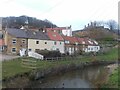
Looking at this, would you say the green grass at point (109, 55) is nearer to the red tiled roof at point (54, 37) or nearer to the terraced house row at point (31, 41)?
the terraced house row at point (31, 41)

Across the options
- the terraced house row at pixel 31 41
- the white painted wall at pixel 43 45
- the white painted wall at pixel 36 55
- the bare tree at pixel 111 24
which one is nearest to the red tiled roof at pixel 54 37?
the terraced house row at pixel 31 41

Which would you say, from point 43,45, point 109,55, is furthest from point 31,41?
point 109,55

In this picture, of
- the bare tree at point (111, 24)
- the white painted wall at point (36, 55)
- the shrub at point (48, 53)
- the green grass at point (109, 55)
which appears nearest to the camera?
the white painted wall at point (36, 55)

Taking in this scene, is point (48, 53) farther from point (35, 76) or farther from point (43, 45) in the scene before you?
point (35, 76)

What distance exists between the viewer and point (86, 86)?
92.7ft

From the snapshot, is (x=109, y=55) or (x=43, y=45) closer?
(x=43, y=45)

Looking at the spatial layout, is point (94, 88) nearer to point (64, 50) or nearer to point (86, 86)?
point (86, 86)

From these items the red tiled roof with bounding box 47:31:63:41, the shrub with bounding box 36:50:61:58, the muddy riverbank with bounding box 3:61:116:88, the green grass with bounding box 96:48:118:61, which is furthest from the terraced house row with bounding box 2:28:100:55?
the muddy riverbank with bounding box 3:61:116:88

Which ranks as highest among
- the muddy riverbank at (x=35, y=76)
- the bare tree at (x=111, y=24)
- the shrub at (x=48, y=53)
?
the bare tree at (x=111, y=24)

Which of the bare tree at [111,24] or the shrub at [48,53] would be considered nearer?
the shrub at [48,53]

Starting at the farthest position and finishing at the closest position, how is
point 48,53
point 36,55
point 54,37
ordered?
point 54,37, point 48,53, point 36,55

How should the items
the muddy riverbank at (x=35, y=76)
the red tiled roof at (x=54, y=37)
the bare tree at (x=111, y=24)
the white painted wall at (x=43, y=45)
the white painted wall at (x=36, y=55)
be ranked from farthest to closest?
1. the bare tree at (x=111, y=24)
2. the red tiled roof at (x=54, y=37)
3. the white painted wall at (x=43, y=45)
4. the white painted wall at (x=36, y=55)
5. the muddy riverbank at (x=35, y=76)

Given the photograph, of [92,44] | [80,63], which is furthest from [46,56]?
[92,44]

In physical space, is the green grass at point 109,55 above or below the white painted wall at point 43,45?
below
